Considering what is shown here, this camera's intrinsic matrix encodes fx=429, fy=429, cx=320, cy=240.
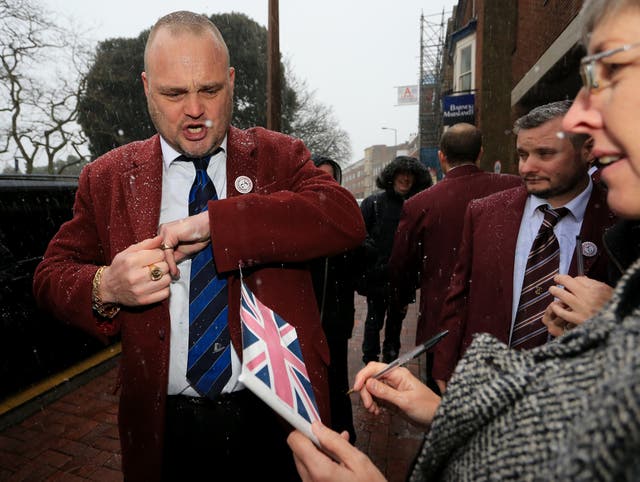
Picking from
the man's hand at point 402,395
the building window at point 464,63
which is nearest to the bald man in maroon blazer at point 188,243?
the man's hand at point 402,395

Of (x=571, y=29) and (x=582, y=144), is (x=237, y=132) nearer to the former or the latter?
(x=582, y=144)

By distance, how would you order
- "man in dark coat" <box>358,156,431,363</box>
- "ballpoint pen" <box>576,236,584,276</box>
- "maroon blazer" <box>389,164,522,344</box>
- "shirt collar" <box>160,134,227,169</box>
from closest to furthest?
"shirt collar" <box>160,134,227,169</box> → "ballpoint pen" <box>576,236,584,276</box> → "maroon blazer" <box>389,164,522,344</box> → "man in dark coat" <box>358,156,431,363</box>

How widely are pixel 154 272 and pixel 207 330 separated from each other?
35cm

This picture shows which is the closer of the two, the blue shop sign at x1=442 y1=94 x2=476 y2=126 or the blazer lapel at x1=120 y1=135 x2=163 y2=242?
the blazer lapel at x1=120 y1=135 x2=163 y2=242

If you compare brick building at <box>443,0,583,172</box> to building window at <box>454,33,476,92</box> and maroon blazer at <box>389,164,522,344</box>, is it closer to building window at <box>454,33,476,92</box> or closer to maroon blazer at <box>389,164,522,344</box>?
maroon blazer at <box>389,164,522,344</box>

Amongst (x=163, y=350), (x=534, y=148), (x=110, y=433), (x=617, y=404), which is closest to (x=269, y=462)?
(x=163, y=350)

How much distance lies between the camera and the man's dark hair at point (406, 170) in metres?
4.94

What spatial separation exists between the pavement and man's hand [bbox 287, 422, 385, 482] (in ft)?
6.80

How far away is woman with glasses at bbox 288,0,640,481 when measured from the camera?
1.73 ft

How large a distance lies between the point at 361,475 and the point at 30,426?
4.09 metres

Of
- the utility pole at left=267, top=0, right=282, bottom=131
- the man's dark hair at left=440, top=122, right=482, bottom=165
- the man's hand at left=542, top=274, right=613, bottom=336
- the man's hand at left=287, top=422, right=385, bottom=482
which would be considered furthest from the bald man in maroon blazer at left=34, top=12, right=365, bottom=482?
the utility pole at left=267, top=0, right=282, bottom=131

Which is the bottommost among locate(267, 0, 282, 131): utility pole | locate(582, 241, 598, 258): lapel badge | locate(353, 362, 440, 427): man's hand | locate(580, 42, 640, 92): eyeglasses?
locate(353, 362, 440, 427): man's hand

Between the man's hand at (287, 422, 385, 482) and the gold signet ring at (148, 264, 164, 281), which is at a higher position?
the gold signet ring at (148, 264, 164, 281)

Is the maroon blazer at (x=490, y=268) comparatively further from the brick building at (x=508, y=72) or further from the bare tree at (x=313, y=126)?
the bare tree at (x=313, y=126)
